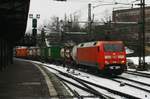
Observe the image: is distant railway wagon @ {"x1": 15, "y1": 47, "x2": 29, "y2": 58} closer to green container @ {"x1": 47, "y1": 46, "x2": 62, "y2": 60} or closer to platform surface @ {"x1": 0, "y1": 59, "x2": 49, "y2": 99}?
green container @ {"x1": 47, "y1": 46, "x2": 62, "y2": 60}

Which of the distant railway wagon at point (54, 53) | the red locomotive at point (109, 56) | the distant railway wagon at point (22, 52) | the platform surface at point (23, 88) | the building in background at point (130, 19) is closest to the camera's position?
the platform surface at point (23, 88)

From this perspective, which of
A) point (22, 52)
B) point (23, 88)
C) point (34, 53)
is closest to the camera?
point (23, 88)

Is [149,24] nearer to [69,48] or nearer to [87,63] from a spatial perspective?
[69,48]

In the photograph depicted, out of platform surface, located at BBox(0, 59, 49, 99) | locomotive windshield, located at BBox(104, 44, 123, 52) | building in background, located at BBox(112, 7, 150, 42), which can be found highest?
building in background, located at BBox(112, 7, 150, 42)

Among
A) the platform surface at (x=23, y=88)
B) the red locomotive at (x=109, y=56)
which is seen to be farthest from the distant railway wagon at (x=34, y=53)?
the platform surface at (x=23, y=88)

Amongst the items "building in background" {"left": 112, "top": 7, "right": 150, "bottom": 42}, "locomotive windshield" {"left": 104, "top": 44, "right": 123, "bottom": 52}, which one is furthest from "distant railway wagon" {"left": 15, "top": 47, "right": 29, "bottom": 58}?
"locomotive windshield" {"left": 104, "top": 44, "right": 123, "bottom": 52}

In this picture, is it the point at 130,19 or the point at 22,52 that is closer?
the point at 130,19

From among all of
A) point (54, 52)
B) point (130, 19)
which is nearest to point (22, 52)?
point (130, 19)

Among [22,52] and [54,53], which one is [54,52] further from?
[22,52]

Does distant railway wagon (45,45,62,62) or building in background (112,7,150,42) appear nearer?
distant railway wagon (45,45,62,62)

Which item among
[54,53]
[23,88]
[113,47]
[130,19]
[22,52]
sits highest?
[130,19]

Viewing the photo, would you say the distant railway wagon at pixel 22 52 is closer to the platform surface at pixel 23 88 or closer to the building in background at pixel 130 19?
the building in background at pixel 130 19

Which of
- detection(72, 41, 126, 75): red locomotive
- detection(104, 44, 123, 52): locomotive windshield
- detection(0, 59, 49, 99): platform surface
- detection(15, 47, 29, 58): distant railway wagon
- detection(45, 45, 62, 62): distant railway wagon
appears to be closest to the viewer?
detection(0, 59, 49, 99): platform surface

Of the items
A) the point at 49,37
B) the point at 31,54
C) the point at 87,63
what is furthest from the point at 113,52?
the point at 49,37
